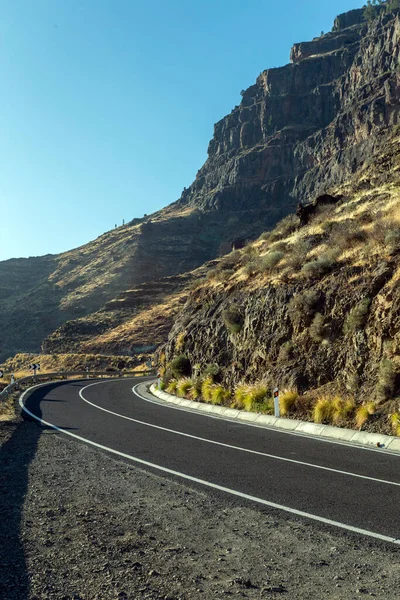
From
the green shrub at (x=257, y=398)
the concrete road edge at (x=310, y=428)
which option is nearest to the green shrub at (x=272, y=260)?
the green shrub at (x=257, y=398)

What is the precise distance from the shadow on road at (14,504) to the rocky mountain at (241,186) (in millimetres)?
54700

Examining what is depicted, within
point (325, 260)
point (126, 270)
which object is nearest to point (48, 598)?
point (325, 260)

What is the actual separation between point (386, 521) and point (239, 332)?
13.7m

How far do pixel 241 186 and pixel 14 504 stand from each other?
140 metres

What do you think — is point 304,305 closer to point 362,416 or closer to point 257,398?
point 257,398

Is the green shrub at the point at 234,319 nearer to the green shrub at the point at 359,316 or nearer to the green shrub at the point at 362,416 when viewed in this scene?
the green shrub at the point at 359,316

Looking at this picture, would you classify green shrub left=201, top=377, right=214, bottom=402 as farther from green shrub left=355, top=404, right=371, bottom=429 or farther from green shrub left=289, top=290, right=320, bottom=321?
green shrub left=355, top=404, right=371, bottom=429

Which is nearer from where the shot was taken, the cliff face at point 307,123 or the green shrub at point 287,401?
the green shrub at point 287,401

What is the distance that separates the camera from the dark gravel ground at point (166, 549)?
A: 13.7ft

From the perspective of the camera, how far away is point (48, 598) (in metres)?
4.02

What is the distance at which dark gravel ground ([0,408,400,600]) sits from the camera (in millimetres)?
4188

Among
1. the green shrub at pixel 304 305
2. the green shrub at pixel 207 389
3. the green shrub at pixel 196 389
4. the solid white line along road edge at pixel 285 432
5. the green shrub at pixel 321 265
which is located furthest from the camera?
the green shrub at pixel 196 389

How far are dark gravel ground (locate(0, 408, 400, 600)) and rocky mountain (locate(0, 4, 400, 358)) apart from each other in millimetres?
59875

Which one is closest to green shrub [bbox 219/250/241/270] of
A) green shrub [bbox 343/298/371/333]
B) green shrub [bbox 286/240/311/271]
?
green shrub [bbox 286/240/311/271]
